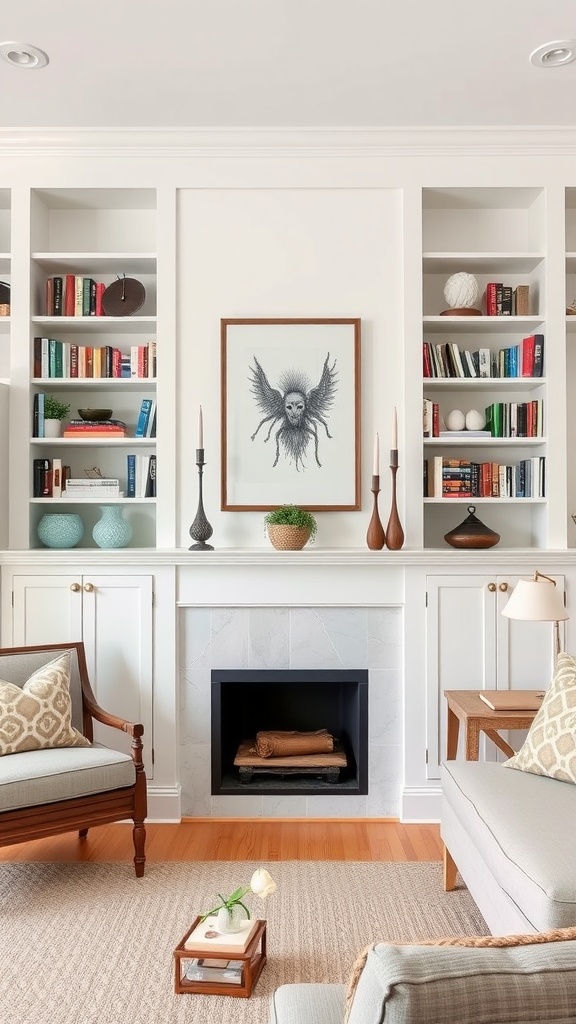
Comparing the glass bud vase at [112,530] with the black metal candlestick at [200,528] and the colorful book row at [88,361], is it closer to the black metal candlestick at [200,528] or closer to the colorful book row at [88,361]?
the black metal candlestick at [200,528]

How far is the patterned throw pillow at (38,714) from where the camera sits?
286cm

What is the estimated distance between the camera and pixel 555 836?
1994mm

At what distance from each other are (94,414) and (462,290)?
183 cm

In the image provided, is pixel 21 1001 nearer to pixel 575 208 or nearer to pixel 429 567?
pixel 429 567

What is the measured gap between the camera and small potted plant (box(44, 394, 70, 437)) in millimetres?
3670

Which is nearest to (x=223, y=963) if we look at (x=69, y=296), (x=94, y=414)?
(x=94, y=414)

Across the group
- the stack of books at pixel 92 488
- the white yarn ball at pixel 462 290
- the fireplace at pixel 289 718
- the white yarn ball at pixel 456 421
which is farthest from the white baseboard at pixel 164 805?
the white yarn ball at pixel 462 290

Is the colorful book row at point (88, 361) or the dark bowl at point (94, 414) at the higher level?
the colorful book row at point (88, 361)

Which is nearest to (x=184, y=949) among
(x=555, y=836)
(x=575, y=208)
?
(x=555, y=836)

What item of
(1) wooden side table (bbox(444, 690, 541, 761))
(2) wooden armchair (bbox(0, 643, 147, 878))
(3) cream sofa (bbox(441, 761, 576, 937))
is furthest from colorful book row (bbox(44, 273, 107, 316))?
(3) cream sofa (bbox(441, 761, 576, 937))

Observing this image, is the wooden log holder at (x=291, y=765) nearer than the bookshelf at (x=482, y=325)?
Yes

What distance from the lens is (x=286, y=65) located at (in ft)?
9.77

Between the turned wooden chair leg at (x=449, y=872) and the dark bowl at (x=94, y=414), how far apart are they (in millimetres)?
2366

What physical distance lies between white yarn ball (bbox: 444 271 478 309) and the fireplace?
1785mm
